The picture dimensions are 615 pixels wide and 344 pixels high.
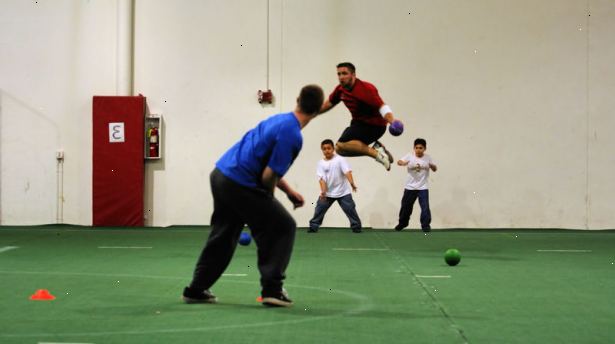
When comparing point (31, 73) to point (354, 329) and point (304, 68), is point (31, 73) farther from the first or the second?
point (354, 329)

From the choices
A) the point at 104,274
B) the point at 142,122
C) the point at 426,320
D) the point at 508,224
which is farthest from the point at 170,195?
the point at 426,320

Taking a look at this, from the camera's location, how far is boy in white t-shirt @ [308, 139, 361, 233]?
17047 millimetres

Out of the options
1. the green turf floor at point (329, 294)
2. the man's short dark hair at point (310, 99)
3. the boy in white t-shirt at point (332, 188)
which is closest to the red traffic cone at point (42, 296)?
the green turf floor at point (329, 294)

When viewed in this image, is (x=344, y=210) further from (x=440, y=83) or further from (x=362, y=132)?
(x=362, y=132)

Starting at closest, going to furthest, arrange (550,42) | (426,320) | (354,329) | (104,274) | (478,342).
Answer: (478,342) → (354,329) → (426,320) → (104,274) → (550,42)

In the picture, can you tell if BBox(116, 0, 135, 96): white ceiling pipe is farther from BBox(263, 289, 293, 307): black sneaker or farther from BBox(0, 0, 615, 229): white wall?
BBox(263, 289, 293, 307): black sneaker

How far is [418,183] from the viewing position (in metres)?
17.6

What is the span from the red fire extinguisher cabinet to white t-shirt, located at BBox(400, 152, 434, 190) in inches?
236

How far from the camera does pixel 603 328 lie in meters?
6.63

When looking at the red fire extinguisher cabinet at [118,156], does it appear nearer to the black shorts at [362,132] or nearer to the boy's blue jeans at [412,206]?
the boy's blue jeans at [412,206]

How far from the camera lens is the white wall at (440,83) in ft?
60.9

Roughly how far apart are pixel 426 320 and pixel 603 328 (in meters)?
1.41

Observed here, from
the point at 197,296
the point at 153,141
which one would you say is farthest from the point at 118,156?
the point at 197,296

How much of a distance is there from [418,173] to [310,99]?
34.8ft
